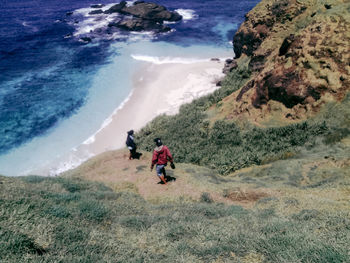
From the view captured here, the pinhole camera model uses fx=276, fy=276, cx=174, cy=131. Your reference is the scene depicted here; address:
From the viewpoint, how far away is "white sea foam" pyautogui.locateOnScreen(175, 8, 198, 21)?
63.2 metres

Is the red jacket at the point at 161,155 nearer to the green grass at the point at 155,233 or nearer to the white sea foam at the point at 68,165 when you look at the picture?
the green grass at the point at 155,233

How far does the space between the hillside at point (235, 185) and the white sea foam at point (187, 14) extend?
41.1 metres

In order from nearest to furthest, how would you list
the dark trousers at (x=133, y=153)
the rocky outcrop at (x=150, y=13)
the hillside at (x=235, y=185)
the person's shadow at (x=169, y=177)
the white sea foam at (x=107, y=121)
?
the hillside at (x=235, y=185) → the person's shadow at (x=169, y=177) → the dark trousers at (x=133, y=153) → the white sea foam at (x=107, y=121) → the rocky outcrop at (x=150, y=13)

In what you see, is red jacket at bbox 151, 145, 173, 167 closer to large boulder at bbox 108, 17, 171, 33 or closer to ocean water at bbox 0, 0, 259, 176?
ocean water at bbox 0, 0, 259, 176

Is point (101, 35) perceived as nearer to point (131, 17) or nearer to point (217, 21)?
point (131, 17)

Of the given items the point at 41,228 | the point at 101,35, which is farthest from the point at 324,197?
the point at 101,35

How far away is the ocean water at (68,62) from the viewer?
87.3 feet

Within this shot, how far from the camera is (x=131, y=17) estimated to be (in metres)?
60.1

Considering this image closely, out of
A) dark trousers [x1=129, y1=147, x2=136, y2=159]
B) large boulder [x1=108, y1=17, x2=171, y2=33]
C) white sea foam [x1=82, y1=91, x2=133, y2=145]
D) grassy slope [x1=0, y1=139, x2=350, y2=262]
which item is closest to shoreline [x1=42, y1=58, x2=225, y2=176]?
white sea foam [x1=82, y1=91, x2=133, y2=145]

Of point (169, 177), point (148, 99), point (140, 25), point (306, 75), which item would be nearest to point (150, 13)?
point (140, 25)

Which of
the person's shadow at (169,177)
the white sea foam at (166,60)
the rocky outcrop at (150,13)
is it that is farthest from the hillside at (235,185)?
the rocky outcrop at (150,13)

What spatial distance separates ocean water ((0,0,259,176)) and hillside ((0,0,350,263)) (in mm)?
9814

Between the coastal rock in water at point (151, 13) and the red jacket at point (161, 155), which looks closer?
the red jacket at point (161, 155)

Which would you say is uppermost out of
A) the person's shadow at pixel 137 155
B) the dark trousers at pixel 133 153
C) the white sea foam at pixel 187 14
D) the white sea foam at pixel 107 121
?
the white sea foam at pixel 187 14
